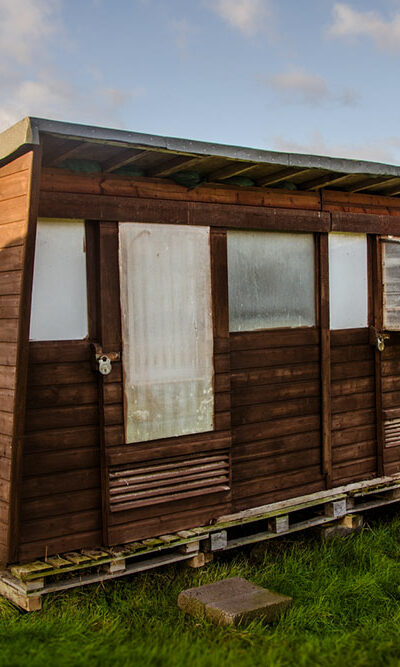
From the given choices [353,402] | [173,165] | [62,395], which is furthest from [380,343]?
[62,395]

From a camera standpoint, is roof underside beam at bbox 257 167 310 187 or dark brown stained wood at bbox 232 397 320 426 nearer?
roof underside beam at bbox 257 167 310 187

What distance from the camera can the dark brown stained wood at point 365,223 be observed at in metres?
7.57

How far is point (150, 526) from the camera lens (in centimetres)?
615

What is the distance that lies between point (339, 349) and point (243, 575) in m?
2.59

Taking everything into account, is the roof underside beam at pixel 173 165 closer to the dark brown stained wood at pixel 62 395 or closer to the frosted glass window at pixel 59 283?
the frosted glass window at pixel 59 283

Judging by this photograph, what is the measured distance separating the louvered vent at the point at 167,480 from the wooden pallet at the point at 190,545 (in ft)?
1.08

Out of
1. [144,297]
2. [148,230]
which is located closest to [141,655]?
[144,297]

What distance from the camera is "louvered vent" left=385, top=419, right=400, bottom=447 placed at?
811 centimetres


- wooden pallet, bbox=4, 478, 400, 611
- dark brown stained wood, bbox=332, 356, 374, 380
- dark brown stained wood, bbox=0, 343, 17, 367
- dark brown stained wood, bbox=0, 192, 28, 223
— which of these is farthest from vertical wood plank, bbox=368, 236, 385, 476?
dark brown stained wood, bbox=0, 343, 17, 367

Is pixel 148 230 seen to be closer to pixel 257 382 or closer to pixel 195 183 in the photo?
pixel 195 183

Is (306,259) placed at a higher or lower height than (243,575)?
higher

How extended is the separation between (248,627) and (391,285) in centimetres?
426

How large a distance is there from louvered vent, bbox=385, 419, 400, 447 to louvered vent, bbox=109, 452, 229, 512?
2340 millimetres

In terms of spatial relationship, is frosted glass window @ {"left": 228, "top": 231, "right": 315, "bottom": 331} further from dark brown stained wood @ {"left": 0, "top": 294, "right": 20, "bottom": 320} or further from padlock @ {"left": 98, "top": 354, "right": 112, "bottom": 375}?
dark brown stained wood @ {"left": 0, "top": 294, "right": 20, "bottom": 320}
